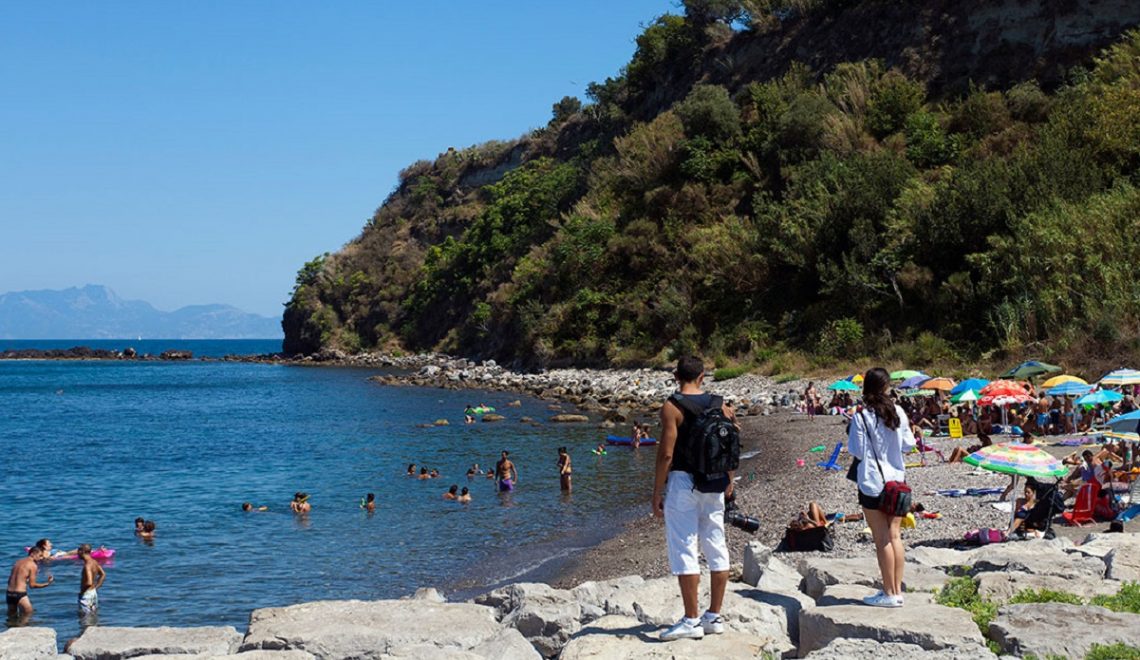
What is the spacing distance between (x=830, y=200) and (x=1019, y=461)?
31424 mm

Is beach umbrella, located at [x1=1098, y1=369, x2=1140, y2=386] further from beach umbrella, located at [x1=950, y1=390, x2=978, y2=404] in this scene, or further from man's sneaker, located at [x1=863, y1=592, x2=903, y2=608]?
man's sneaker, located at [x1=863, y1=592, x2=903, y2=608]

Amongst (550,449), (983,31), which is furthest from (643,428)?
(983,31)

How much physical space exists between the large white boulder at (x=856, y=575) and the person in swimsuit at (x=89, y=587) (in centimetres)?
1062

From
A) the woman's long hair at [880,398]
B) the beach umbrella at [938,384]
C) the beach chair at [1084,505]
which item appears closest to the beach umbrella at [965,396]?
the beach umbrella at [938,384]

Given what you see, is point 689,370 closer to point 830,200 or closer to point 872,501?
point 872,501

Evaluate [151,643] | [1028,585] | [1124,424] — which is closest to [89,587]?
[151,643]

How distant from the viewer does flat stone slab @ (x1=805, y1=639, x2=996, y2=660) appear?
675 cm

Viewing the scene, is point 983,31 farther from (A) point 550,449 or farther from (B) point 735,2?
(A) point 550,449

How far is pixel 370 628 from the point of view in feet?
30.9

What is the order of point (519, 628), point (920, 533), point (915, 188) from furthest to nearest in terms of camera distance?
point (915, 188) → point (920, 533) → point (519, 628)

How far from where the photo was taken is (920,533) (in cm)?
1384

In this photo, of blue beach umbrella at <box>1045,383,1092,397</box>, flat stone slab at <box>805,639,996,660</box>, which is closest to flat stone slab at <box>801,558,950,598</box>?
flat stone slab at <box>805,639,996,660</box>

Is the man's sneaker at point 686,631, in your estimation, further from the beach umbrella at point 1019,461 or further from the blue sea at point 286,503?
the blue sea at point 286,503

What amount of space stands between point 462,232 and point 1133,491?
258 feet
